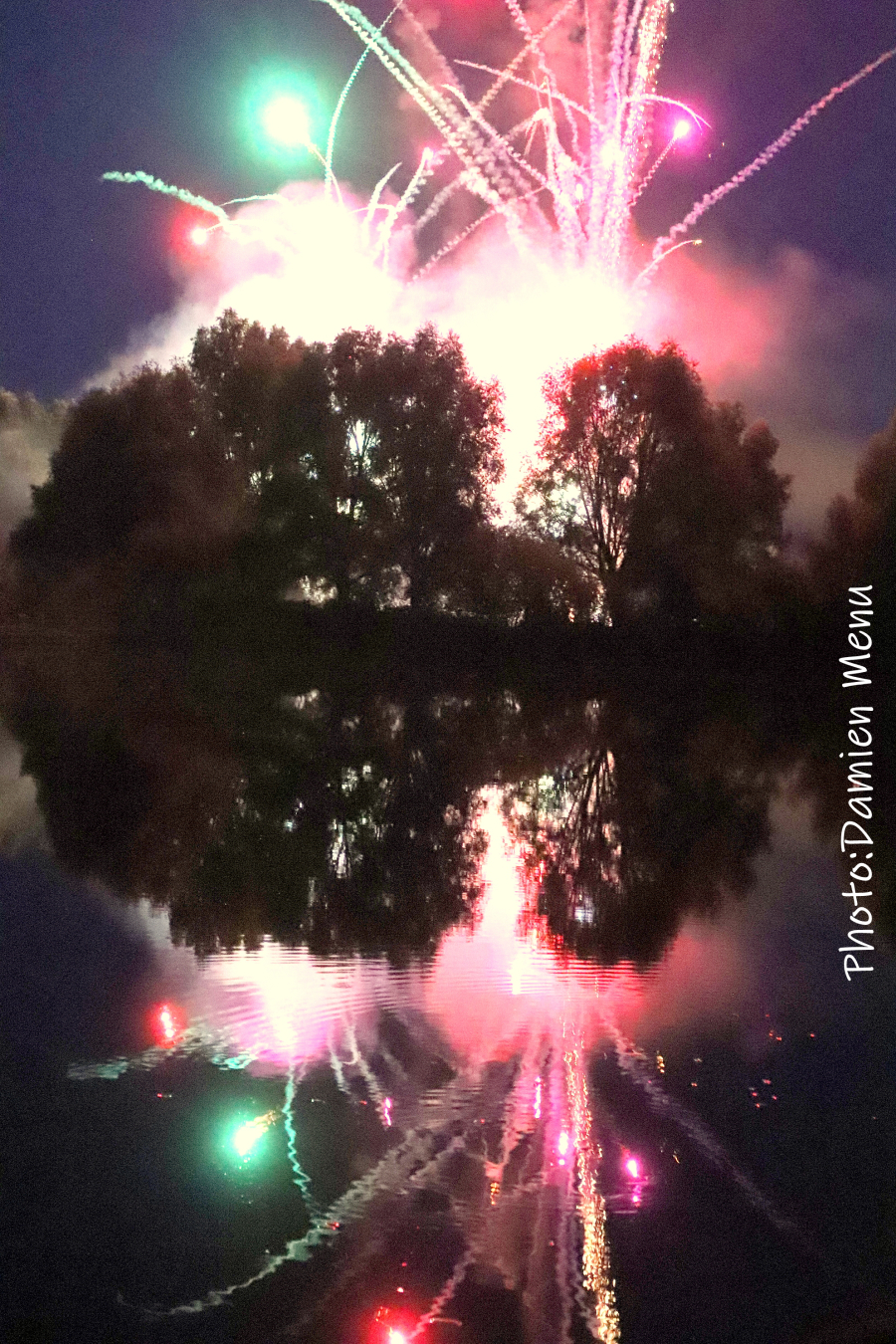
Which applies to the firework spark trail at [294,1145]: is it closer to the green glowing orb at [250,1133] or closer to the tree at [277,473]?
the green glowing orb at [250,1133]

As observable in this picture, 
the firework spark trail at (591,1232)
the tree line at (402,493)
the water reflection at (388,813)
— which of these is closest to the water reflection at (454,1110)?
the firework spark trail at (591,1232)

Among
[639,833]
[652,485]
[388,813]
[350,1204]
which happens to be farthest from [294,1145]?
[652,485]

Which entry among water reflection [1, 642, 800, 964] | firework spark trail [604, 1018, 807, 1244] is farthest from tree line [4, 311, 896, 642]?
firework spark trail [604, 1018, 807, 1244]

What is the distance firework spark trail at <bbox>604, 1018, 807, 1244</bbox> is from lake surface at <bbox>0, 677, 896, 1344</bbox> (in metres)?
0.01

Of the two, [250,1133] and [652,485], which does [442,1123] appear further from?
[652,485]

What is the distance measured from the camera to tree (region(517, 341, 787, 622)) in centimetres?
4034

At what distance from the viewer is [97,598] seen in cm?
4181

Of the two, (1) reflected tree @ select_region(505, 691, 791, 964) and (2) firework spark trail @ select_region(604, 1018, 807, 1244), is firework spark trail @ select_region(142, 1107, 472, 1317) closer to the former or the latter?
(2) firework spark trail @ select_region(604, 1018, 807, 1244)

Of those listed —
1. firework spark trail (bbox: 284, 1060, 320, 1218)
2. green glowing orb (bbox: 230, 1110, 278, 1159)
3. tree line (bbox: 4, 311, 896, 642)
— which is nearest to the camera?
firework spark trail (bbox: 284, 1060, 320, 1218)

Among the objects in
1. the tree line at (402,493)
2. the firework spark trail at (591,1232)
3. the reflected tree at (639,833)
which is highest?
the tree line at (402,493)

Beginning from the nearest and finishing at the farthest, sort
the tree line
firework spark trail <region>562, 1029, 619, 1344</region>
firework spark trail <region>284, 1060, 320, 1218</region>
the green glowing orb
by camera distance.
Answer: firework spark trail <region>562, 1029, 619, 1344</region> < firework spark trail <region>284, 1060, 320, 1218</region> < the green glowing orb < the tree line

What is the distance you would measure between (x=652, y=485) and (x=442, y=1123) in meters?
38.6

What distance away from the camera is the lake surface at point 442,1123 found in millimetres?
2629

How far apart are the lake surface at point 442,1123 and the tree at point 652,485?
34.0m
